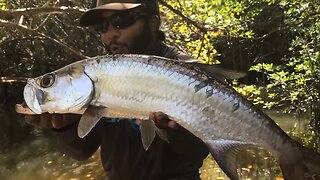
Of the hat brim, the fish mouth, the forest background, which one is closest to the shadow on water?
the forest background

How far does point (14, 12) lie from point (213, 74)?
5.25m

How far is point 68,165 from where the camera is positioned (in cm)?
1153

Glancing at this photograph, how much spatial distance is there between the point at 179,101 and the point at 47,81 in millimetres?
667

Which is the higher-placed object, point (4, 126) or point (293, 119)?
point (293, 119)

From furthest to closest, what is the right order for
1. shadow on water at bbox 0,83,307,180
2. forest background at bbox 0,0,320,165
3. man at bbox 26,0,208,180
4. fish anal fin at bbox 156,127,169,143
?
1. shadow on water at bbox 0,83,307,180
2. forest background at bbox 0,0,320,165
3. man at bbox 26,0,208,180
4. fish anal fin at bbox 156,127,169,143

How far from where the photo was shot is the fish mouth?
2525 millimetres

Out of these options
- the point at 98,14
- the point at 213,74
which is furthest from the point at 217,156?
the point at 98,14

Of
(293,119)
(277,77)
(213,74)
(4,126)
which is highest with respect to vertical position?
(213,74)

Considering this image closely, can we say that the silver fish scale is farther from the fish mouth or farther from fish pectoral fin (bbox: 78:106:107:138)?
the fish mouth

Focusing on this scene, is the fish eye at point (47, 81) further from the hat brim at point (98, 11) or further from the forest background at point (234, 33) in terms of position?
the forest background at point (234, 33)

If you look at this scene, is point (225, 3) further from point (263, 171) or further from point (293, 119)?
point (293, 119)

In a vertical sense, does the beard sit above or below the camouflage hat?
below

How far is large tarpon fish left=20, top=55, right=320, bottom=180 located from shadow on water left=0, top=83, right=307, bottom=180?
22.0 feet

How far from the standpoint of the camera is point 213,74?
2.57m
